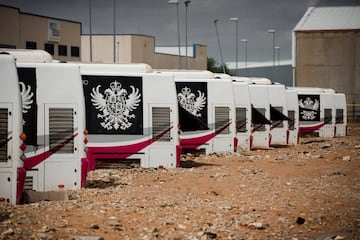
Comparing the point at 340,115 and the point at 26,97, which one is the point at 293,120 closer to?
the point at 340,115

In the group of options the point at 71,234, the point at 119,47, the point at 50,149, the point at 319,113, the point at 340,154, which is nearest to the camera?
the point at 71,234

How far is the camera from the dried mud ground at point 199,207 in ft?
39.4

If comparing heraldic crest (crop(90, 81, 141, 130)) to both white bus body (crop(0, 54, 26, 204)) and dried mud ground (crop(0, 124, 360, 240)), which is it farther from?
white bus body (crop(0, 54, 26, 204))

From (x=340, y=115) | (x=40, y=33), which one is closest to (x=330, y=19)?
(x=40, y=33)

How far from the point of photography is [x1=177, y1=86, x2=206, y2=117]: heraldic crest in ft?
81.3

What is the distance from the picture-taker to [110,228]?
40.2 feet

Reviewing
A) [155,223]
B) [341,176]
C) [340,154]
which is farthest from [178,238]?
[340,154]

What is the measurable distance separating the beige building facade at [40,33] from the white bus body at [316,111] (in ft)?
85.8

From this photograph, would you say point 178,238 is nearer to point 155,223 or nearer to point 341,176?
point 155,223

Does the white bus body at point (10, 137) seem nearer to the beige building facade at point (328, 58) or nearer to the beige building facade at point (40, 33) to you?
the beige building facade at point (40, 33)

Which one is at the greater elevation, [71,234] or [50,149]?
[50,149]

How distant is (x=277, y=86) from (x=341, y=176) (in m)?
12.7

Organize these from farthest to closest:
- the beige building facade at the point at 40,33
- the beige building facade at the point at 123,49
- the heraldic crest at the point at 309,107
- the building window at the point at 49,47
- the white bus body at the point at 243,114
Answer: the beige building facade at the point at 123,49 < the building window at the point at 49,47 < the beige building facade at the point at 40,33 < the heraldic crest at the point at 309,107 < the white bus body at the point at 243,114

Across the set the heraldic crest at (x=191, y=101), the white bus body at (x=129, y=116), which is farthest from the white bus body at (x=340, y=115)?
the white bus body at (x=129, y=116)
